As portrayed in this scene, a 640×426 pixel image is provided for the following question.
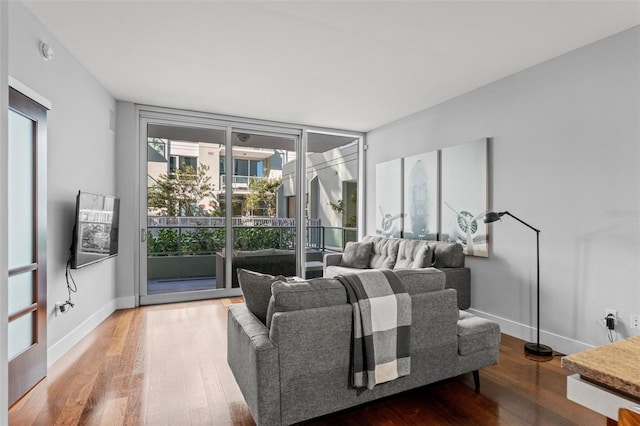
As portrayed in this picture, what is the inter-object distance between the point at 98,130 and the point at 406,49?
335 cm

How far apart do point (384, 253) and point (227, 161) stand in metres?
2.65

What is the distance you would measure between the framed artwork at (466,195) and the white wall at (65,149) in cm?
401

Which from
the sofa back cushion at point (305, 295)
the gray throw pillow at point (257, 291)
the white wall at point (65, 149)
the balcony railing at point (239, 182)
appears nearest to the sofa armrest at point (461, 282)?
the sofa back cushion at point (305, 295)

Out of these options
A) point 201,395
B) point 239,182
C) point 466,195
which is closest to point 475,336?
point 201,395

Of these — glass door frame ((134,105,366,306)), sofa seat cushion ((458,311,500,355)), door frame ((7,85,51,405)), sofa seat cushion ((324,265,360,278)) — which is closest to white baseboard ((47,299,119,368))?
door frame ((7,85,51,405))

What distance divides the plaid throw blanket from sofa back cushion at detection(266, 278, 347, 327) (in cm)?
7

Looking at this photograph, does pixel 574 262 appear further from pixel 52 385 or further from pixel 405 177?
pixel 52 385

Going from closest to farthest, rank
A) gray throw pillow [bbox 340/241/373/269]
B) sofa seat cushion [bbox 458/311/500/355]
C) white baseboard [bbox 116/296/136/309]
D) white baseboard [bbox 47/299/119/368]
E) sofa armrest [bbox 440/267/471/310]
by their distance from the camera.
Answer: sofa seat cushion [bbox 458/311/500/355] → white baseboard [bbox 47/299/119/368] → sofa armrest [bbox 440/267/471/310] → white baseboard [bbox 116/296/136/309] → gray throw pillow [bbox 340/241/373/269]

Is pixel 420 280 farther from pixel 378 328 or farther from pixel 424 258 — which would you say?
pixel 424 258

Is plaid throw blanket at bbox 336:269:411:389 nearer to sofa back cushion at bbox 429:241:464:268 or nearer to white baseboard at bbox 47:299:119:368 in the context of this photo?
sofa back cushion at bbox 429:241:464:268

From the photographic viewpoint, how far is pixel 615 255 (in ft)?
8.85

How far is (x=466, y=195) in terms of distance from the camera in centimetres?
398

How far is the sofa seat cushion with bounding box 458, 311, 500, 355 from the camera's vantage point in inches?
87.9

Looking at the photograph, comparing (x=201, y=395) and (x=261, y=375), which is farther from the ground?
(x=261, y=375)
